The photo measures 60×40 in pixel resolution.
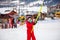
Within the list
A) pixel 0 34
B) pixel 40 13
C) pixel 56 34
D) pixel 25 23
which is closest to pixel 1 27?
pixel 0 34

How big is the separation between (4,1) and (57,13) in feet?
1.82

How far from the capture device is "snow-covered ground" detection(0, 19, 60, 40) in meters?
1.46

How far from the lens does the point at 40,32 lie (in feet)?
4.88

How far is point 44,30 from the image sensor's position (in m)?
1.49

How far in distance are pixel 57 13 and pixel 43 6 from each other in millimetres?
166

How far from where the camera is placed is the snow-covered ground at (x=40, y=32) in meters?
1.46

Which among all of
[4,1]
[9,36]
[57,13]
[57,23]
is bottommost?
[9,36]

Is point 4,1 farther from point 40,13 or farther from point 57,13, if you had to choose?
point 57,13

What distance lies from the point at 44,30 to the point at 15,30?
0.99 ft

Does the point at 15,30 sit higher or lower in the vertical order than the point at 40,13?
lower

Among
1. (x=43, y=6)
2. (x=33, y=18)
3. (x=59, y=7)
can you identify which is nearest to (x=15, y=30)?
(x=33, y=18)

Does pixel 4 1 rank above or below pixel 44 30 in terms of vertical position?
above

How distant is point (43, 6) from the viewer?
1.45 metres

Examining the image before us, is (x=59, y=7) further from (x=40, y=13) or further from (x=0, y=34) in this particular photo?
(x=0, y=34)
